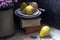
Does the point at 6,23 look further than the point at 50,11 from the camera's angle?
No

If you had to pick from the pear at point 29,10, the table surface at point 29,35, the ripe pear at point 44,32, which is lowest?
the table surface at point 29,35

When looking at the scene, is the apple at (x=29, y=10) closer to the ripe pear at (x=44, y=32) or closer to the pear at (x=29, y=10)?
the pear at (x=29, y=10)

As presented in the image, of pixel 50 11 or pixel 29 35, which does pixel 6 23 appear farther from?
pixel 50 11

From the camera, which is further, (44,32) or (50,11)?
(50,11)

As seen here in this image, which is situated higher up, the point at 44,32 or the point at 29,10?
the point at 29,10

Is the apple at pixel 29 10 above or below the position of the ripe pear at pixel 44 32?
above

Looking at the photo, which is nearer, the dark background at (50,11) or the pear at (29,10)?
the pear at (29,10)

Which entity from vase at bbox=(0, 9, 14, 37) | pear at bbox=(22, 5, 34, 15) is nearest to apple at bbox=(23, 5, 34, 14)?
pear at bbox=(22, 5, 34, 15)

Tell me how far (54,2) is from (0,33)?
530 mm

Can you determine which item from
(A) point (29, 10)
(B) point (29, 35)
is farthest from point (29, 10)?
(B) point (29, 35)

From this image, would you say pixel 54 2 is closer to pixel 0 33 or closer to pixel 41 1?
pixel 41 1

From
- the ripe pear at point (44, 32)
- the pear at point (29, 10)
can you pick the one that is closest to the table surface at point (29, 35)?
the ripe pear at point (44, 32)

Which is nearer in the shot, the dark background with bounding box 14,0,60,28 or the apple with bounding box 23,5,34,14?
the apple with bounding box 23,5,34,14

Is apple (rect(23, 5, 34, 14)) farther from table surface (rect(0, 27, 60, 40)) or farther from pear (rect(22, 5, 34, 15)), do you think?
table surface (rect(0, 27, 60, 40))
